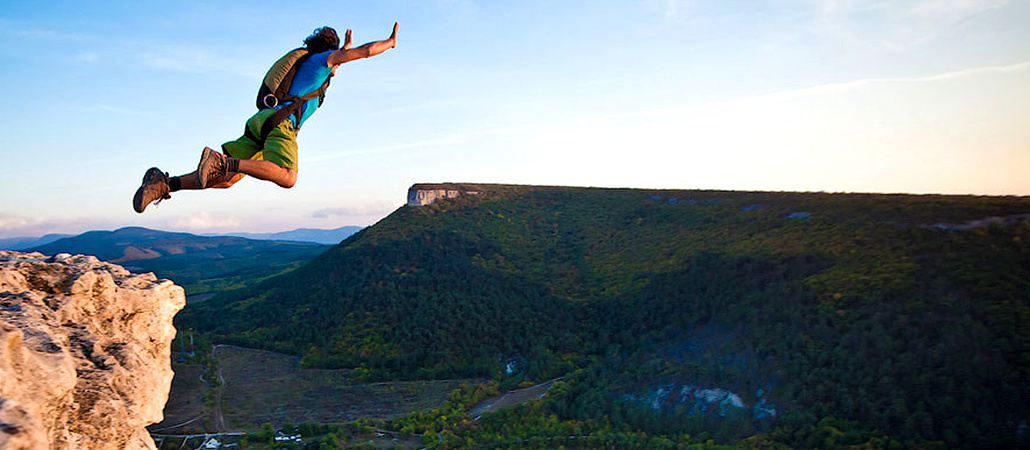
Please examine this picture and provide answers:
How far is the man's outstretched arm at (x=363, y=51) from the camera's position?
5898 millimetres

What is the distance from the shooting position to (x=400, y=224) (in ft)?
234

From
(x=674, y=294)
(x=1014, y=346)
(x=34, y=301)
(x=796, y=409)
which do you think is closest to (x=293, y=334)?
(x=674, y=294)

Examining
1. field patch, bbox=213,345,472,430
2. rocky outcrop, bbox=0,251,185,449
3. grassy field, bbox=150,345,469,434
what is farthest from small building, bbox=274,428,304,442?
rocky outcrop, bbox=0,251,185,449

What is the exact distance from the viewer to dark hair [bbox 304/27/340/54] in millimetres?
6188

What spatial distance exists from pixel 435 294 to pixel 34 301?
55284mm

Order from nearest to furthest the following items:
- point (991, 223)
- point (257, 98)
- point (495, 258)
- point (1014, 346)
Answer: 1. point (257, 98)
2. point (1014, 346)
3. point (991, 223)
4. point (495, 258)

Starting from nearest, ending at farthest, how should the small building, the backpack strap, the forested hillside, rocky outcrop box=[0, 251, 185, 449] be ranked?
1. rocky outcrop box=[0, 251, 185, 449]
2. the backpack strap
3. the forested hillside
4. the small building

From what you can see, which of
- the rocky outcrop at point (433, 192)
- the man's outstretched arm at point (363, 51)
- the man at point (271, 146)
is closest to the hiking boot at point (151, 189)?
the man at point (271, 146)

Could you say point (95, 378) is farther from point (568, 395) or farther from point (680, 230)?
point (680, 230)

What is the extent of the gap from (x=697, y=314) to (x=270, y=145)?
41796 mm

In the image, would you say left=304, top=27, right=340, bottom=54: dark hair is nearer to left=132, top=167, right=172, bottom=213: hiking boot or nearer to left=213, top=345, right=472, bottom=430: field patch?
left=132, top=167, right=172, bottom=213: hiking boot

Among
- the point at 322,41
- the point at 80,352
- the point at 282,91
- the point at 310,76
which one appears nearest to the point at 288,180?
the point at 282,91

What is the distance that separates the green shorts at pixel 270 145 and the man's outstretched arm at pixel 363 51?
0.77m

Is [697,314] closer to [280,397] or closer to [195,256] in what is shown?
[280,397]
